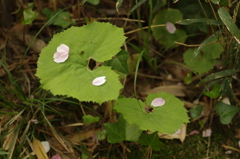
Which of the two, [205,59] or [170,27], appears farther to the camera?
[170,27]

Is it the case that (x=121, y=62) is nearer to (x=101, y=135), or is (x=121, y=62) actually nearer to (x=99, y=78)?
(x=99, y=78)

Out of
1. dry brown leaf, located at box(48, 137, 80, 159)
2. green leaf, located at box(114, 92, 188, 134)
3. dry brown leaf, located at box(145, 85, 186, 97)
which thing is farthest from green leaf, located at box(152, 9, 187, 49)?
dry brown leaf, located at box(48, 137, 80, 159)

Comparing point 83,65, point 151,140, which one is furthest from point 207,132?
point 83,65

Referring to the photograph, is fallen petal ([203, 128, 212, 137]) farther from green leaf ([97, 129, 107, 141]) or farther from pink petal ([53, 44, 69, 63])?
pink petal ([53, 44, 69, 63])

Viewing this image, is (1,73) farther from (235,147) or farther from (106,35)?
(235,147)

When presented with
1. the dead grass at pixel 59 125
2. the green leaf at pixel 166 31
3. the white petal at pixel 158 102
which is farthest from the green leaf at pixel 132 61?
the white petal at pixel 158 102

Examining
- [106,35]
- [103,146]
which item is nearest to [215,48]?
[106,35]

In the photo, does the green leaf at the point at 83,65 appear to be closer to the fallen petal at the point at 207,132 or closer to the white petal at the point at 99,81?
the white petal at the point at 99,81
